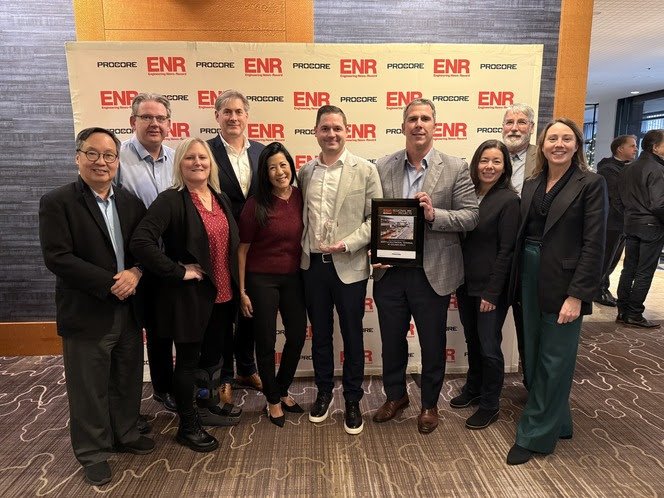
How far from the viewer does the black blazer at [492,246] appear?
2.33 metres

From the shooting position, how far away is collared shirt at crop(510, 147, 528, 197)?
2.77 meters

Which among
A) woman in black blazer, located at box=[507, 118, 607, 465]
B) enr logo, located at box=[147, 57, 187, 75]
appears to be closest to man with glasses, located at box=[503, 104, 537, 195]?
woman in black blazer, located at box=[507, 118, 607, 465]

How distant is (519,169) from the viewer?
2783 millimetres

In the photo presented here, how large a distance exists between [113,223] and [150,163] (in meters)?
0.65

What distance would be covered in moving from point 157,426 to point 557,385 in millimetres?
2332

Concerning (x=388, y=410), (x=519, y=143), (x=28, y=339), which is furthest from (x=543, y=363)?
(x=28, y=339)

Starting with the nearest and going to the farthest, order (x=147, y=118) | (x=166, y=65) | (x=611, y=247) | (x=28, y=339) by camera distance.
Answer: (x=147, y=118), (x=166, y=65), (x=28, y=339), (x=611, y=247)

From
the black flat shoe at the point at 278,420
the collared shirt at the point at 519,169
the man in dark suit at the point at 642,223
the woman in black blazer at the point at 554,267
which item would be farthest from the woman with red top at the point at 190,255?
the man in dark suit at the point at 642,223

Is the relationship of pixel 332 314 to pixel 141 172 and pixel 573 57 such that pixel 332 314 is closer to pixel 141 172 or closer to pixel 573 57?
pixel 141 172

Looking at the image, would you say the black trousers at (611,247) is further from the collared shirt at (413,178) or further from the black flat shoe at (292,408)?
the black flat shoe at (292,408)

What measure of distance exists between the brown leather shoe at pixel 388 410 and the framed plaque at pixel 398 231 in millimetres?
949

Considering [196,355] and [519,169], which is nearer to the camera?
[196,355]

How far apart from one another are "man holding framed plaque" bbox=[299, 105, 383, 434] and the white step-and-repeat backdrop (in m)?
0.78

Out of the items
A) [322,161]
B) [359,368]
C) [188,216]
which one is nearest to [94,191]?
[188,216]
